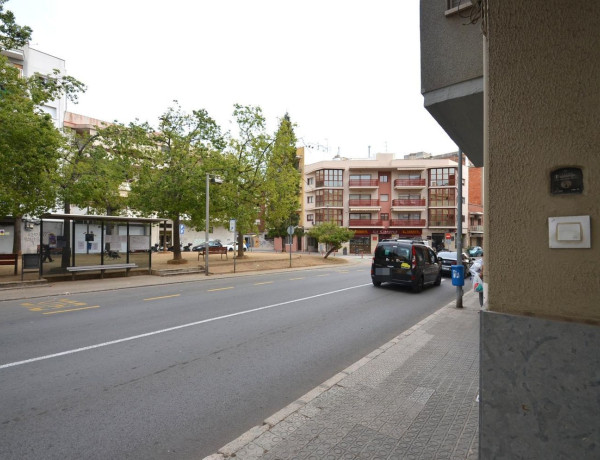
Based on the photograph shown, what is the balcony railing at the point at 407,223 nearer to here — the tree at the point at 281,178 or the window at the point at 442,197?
the window at the point at 442,197

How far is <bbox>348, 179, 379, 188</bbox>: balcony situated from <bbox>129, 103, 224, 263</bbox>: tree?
3274 cm

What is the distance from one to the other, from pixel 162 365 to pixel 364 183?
50.1 m

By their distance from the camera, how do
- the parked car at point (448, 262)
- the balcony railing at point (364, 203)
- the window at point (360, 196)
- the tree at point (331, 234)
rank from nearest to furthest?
the parked car at point (448, 262) → the tree at point (331, 234) → the balcony railing at point (364, 203) → the window at point (360, 196)

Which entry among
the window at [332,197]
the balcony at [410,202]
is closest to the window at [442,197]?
the balcony at [410,202]

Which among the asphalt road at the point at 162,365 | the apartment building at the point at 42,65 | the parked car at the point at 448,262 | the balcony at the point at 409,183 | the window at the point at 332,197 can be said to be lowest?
the asphalt road at the point at 162,365

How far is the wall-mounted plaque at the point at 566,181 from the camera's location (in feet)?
6.55

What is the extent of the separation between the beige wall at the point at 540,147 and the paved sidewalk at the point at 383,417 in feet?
5.18

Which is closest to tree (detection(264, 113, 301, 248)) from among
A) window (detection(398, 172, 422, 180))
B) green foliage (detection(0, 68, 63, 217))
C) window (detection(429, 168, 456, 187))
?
green foliage (detection(0, 68, 63, 217))

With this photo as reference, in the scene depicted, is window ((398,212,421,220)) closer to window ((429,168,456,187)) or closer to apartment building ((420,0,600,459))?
window ((429,168,456,187))

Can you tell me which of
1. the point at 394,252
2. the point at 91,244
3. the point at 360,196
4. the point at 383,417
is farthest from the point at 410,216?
the point at 383,417

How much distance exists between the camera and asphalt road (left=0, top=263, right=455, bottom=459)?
10.7 ft

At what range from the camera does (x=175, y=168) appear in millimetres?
21391

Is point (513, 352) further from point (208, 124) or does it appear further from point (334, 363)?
point (208, 124)

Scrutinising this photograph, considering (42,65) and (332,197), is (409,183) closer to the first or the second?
(332,197)
